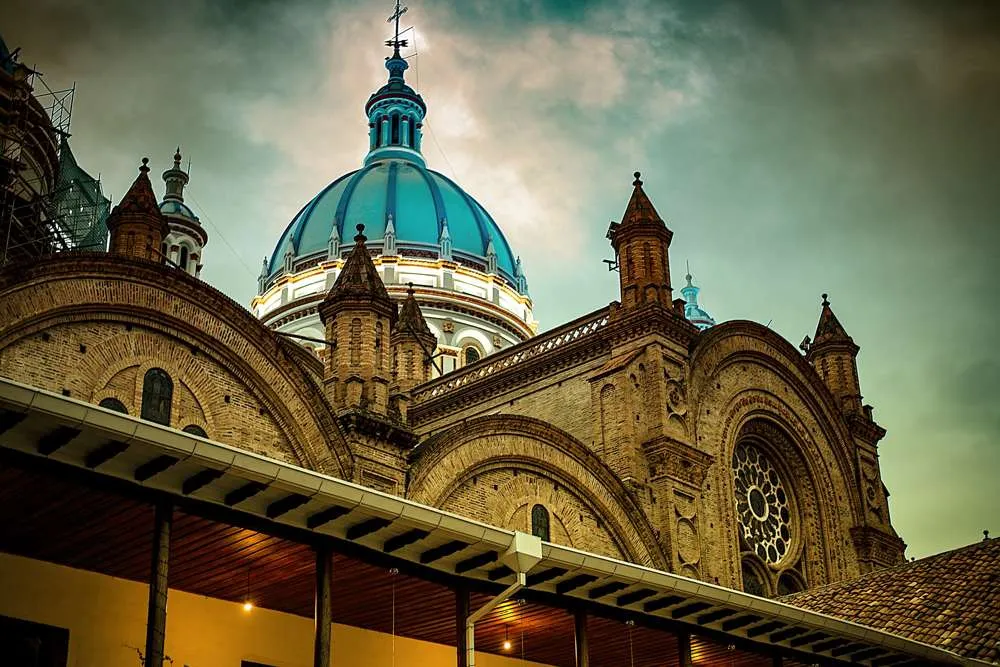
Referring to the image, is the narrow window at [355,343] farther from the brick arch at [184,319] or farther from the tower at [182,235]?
the tower at [182,235]

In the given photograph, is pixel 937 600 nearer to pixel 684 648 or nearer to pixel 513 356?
pixel 684 648

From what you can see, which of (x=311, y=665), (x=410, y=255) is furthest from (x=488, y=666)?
(x=410, y=255)

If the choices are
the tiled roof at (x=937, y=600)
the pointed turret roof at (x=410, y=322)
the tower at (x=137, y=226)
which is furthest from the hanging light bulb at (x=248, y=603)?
the pointed turret roof at (x=410, y=322)

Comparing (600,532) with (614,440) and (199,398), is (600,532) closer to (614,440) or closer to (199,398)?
(614,440)

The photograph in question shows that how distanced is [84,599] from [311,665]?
356 cm

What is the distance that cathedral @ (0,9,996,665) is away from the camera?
22.7 meters

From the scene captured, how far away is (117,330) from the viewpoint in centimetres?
2273

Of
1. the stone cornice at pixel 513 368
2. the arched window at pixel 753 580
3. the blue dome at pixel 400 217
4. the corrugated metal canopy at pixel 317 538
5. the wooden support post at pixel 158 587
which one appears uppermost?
the blue dome at pixel 400 217

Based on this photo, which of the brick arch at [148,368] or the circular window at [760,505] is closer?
the brick arch at [148,368]

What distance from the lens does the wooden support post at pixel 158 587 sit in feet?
44.1

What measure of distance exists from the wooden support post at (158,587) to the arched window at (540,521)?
50.7 feet

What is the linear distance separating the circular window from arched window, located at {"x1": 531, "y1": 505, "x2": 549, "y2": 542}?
8.58 meters

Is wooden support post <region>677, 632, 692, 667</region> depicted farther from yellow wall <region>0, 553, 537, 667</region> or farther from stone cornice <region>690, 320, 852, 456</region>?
stone cornice <region>690, 320, 852, 456</region>

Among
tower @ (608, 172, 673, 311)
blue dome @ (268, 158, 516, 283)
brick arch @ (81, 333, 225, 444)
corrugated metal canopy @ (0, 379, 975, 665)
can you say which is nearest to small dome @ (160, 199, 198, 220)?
blue dome @ (268, 158, 516, 283)
